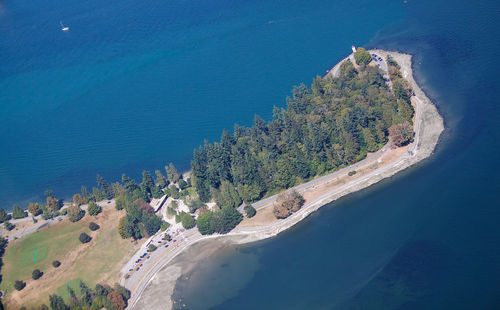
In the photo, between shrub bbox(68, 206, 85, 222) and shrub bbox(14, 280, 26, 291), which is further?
shrub bbox(68, 206, 85, 222)

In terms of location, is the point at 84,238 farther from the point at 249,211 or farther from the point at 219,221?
the point at 249,211

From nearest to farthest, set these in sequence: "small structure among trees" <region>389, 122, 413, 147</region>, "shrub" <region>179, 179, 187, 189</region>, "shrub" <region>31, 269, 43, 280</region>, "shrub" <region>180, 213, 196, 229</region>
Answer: "shrub" <region>31, 269, 43, 280</region> < "shrub" <region>180, 213, 196, 229</region> < "small structure among trees" <region>389, 122, 413, 147</region> < "shrub" <region>179, 179, 187, 189</region>

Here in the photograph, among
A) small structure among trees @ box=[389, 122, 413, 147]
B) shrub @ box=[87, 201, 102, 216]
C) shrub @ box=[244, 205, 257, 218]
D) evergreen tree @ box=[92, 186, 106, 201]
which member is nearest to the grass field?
shrub @ box=[87, 201, 102, 216]

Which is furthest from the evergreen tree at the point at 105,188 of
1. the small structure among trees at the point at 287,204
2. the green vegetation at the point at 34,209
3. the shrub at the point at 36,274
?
the small structure among trees at the point at 287,204

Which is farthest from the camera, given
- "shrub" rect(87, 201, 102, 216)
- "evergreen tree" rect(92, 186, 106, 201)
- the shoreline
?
"evergreen tree" rect(92, 186, 106, 201)

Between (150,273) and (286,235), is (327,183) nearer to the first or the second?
(286,235)

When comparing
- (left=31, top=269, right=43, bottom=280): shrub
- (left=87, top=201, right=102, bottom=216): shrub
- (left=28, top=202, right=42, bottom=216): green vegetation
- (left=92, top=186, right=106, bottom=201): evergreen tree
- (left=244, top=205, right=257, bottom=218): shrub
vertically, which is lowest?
(left=244, top=205, right=257, bottom=218): shrub

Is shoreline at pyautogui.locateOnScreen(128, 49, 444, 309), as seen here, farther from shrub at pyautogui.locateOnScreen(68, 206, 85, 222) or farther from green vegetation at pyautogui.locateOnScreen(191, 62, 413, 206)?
shrub at pyautogui.locateOnScreen(68, 206, 85, 222)
